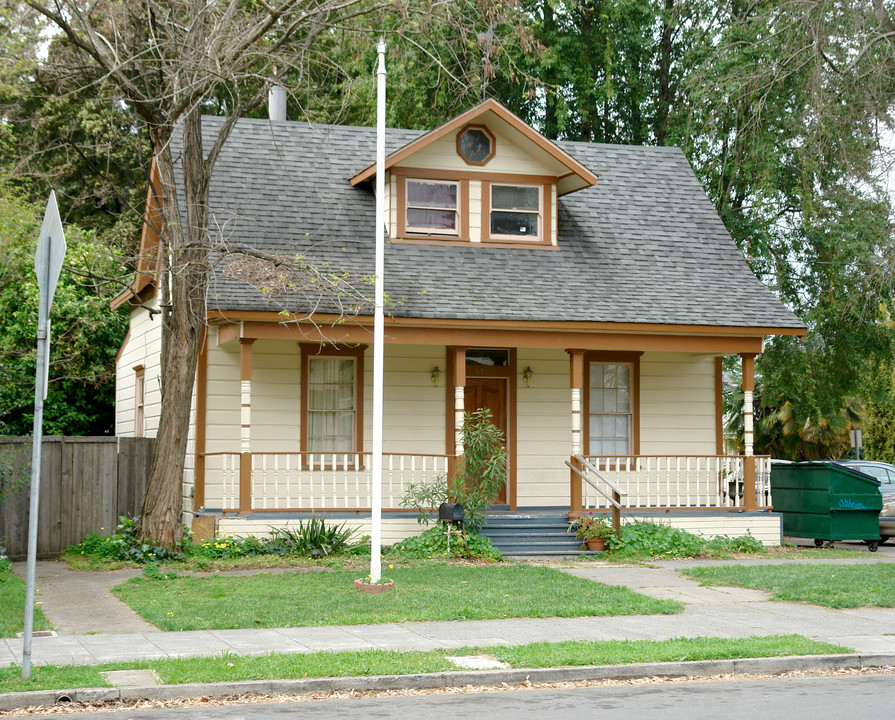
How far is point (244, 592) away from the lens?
12883mm

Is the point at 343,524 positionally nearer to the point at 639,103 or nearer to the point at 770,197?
the point at 770,197

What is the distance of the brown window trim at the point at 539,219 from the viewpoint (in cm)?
1980

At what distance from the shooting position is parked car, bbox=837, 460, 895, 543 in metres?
20.5

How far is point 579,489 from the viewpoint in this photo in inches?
711

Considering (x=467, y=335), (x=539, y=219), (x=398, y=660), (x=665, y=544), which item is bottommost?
(x=398, y=660)

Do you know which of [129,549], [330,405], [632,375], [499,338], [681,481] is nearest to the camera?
[129,549]

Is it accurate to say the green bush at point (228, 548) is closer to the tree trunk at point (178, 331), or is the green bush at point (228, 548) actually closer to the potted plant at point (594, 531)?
the tree trunk at point (178, 331)

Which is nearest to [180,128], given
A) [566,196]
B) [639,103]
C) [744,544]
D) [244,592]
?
[566,196]

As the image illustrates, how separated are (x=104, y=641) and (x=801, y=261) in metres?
20.7

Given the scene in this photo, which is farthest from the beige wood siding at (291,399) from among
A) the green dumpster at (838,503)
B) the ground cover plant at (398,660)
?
the ground cover plant at (398,660)

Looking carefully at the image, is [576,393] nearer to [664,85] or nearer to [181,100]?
[181,100]

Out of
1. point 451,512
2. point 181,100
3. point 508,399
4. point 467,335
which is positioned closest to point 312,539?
point 451,512

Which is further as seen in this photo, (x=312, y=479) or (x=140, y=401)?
(x=140, y=401)

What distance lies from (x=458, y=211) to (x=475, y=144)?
125 centimetres
